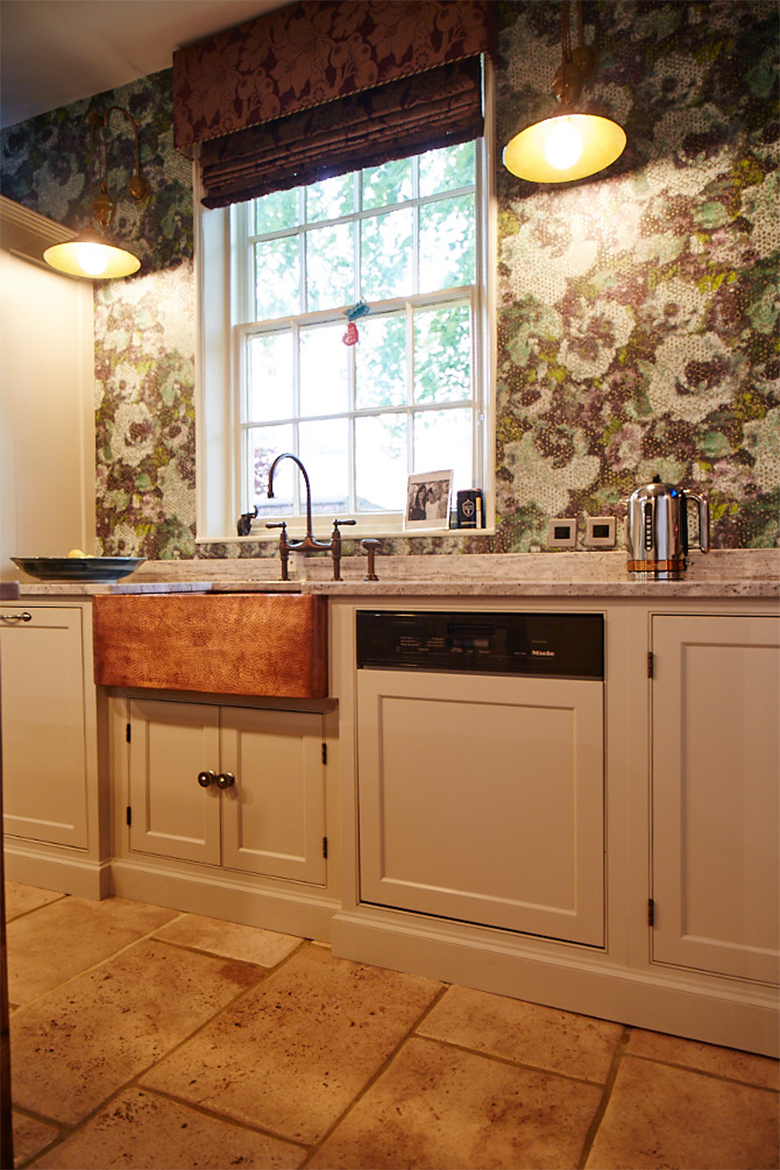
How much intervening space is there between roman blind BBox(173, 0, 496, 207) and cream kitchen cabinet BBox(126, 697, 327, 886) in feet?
6.53

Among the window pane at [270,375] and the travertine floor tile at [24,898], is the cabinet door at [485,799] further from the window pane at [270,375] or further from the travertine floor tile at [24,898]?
the window pane at [270,375]

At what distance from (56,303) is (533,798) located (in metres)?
2.76

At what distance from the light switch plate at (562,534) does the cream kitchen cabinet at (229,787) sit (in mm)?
922

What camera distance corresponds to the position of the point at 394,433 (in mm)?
2844

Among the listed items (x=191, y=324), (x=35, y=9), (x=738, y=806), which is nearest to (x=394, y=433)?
(x=191, y=324)

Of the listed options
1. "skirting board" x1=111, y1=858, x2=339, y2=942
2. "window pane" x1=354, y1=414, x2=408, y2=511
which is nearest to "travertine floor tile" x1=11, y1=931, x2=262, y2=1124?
"skirting board" x1=111, y1=858, x2=339, y2=942

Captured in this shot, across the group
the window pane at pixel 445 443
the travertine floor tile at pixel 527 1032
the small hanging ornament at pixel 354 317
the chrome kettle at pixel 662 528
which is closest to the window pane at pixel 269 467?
the small hanging ornament at pixel 354 317

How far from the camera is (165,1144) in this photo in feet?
4.23

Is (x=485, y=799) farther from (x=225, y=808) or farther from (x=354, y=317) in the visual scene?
(x=354, y=317)

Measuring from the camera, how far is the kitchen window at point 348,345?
2723mm

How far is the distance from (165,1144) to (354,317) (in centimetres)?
257

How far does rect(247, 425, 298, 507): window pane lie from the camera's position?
3.03 m

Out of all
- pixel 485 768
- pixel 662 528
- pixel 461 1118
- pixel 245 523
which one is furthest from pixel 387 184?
pixel 461 1118

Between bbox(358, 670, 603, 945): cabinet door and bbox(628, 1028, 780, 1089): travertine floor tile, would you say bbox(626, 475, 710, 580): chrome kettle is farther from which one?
bbox(628, 1028, 780, 1089): travertine floor tile
